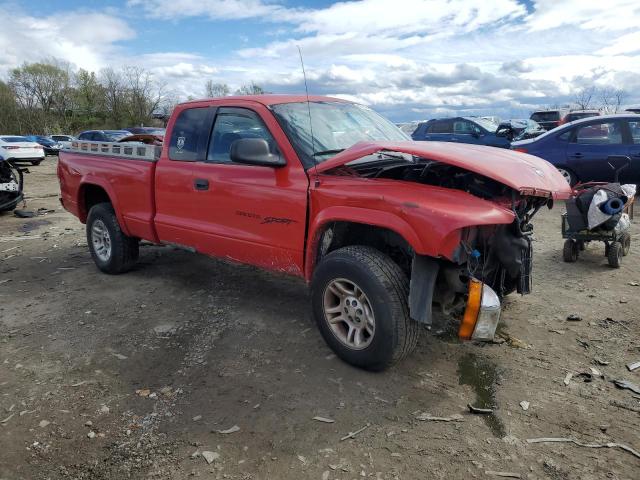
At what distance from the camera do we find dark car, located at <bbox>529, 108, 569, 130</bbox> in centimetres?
2230

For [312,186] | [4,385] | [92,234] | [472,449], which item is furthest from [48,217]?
[472,449]

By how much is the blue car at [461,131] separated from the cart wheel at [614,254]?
905 centimetres

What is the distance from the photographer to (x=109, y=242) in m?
5.56

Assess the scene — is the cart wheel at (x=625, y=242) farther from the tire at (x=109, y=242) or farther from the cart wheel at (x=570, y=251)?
the tire at (x=109, y=242)

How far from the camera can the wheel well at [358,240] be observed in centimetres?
350

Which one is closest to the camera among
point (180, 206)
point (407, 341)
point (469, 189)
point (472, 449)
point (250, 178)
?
point (472, 449)

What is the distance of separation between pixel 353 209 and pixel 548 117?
2288 cm

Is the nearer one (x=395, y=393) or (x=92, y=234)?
(x=395, y=393)

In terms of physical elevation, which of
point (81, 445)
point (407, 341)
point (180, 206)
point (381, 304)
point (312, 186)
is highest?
point (312, 186)

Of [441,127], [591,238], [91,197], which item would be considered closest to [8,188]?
[91,197]

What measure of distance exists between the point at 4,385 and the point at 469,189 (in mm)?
3356

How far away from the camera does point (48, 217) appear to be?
9641 mm

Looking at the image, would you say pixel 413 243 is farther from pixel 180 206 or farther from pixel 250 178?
pixel 180 206

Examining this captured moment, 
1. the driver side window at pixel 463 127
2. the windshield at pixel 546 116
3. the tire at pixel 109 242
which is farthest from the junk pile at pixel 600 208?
the windshield at pixel 546 116
